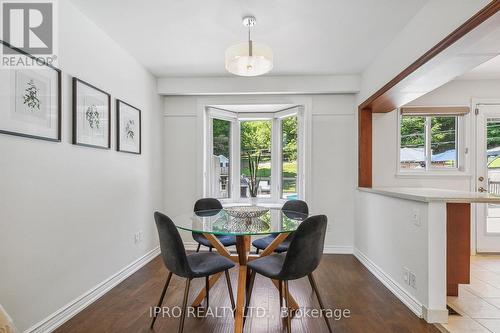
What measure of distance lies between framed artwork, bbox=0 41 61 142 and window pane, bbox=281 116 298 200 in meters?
3.11

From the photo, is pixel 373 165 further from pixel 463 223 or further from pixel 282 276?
pixel 282 276

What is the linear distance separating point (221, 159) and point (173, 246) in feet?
A: 8.81

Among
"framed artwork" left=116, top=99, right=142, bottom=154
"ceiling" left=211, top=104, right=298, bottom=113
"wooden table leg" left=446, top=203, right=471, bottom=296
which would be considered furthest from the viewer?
"ceiling" left=211, top=104, right=298, bottom=113

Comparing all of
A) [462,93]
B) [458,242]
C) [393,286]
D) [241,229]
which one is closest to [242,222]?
[241,229]

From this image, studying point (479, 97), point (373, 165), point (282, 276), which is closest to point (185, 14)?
point (282, 276)

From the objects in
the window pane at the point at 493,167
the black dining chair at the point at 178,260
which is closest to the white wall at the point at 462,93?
the window pane at the point at 493,167

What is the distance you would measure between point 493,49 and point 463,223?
55.0 inches

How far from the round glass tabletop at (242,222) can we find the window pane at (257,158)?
66.5 inches

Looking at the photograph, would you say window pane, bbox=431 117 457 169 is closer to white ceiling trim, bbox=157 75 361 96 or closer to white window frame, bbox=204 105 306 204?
white ceiling trim, bbox=157 75 361 96

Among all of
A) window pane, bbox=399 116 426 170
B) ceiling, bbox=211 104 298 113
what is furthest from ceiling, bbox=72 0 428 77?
window pane, bbox=399 116 426 170

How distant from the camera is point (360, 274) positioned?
309 centimetres

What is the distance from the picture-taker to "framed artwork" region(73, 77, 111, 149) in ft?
7.29

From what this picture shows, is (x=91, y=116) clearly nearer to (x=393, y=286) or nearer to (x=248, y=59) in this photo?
(x=248, y=59)

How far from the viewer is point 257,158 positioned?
4512 millimetres
